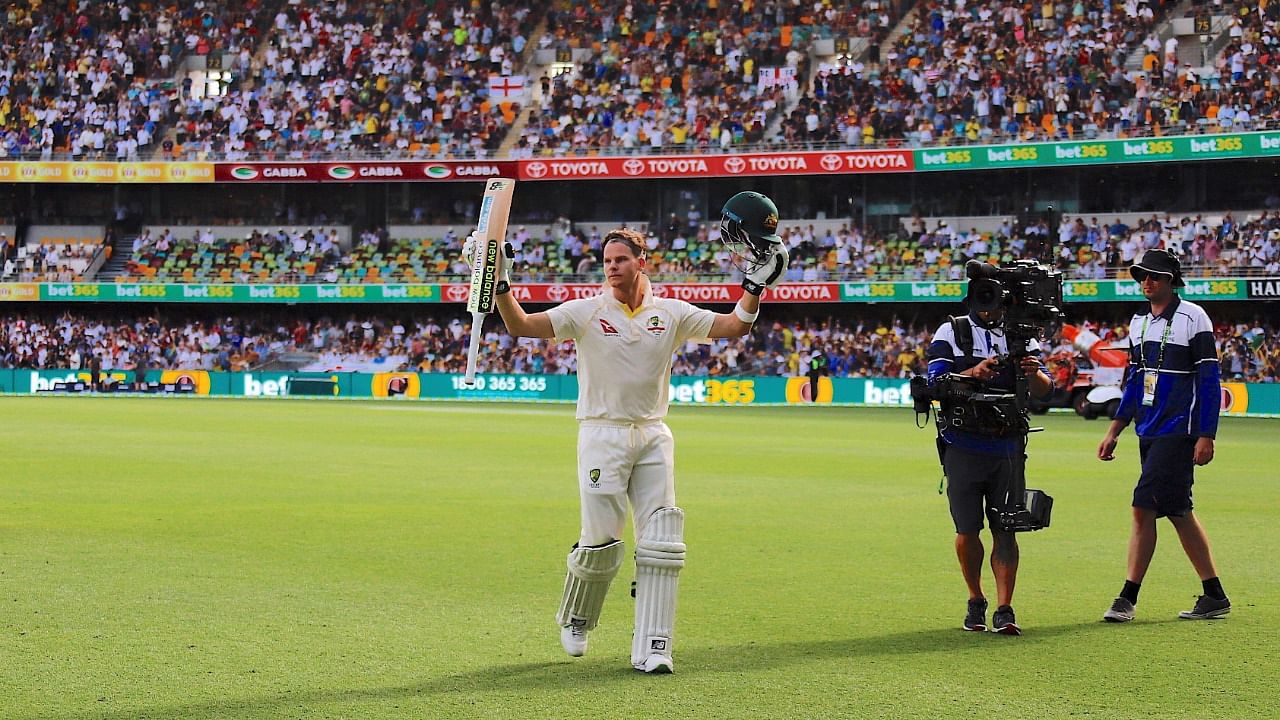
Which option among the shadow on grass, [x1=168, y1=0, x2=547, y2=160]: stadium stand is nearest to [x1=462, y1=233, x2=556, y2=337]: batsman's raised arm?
→ the shadow on grass

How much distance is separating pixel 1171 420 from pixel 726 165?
4233 cm

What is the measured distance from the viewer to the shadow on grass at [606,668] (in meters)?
6.41

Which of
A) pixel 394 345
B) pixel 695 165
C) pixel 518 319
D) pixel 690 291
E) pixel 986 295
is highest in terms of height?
pixel 695 165

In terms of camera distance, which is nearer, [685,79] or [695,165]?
[695,165]

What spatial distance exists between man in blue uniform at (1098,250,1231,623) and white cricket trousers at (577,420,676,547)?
118 inches

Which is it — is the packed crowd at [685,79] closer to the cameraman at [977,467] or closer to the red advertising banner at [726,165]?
the red advertising banner at [726,165]

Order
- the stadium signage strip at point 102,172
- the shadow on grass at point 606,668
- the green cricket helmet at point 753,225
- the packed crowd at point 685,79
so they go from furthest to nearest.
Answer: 1. the stadium signage strip at point 102,172
2. the packed crowd at point 685,79
3. the green cricket helmet at point 753,225
4. the shadow on grass at point 606,668

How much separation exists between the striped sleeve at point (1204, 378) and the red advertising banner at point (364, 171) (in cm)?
4433

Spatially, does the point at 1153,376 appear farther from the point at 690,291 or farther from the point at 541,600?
the point at 690,291

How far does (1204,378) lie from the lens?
884cm

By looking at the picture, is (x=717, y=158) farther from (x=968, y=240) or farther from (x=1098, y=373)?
(x=1098, y=373)

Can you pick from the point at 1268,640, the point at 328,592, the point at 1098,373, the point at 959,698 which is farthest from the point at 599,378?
the point at 1098,373

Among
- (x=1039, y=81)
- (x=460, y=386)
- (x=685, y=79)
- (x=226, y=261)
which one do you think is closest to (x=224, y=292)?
(x=226, y=261)

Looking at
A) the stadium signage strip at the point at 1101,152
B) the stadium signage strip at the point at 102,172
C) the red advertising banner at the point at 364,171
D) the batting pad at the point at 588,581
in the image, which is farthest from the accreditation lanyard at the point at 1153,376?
the stadium signage strip at the point at 102,172
